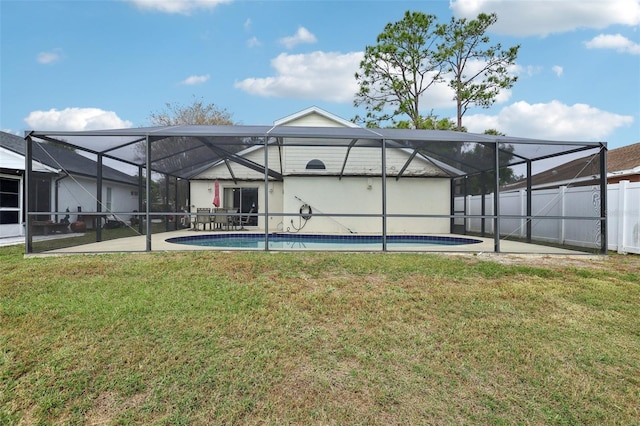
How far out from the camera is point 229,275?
5148 millimetres

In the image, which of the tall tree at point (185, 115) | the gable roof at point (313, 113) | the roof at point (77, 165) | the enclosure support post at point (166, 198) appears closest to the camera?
the roof at point (77, 165)

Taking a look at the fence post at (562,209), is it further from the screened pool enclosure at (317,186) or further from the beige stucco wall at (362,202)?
the beige stucco wall at (362,202)

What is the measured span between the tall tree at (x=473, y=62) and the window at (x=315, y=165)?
1184 centimetres

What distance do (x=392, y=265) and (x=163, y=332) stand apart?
373 centimetres

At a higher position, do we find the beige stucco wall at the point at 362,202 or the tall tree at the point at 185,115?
the tall tree at the point at 185,115

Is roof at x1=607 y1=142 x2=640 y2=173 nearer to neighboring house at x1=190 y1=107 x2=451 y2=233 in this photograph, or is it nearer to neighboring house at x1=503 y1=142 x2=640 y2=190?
neighboring house at x1=503 y1=142 x2=640 y2=190

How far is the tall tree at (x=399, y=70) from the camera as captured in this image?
71.4ft

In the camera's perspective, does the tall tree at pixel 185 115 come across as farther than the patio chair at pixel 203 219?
Yes

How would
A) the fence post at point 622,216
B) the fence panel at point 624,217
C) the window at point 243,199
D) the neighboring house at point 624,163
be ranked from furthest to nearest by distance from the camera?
the window at point 243,199 → the neighboring house at point 624,163 → the fence post at point 622,216 → the fence panel at point 624,217

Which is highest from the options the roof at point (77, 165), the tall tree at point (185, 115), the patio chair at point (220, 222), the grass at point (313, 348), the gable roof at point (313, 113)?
the tall tree at point (185, 115)

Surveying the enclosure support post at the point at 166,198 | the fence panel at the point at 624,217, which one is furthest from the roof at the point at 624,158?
the enclosure support post at the point at 166,198

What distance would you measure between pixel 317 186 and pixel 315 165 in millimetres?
830

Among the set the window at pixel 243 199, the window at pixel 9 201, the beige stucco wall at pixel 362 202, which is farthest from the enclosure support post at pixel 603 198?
the window at pixel 9 201

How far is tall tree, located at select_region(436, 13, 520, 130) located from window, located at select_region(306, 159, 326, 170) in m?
11.8
